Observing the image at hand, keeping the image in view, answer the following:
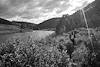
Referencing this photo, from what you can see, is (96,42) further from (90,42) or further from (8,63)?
(8,63)

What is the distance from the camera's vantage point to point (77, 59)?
8.45 meters

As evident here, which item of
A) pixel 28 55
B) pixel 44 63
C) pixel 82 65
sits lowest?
pixel 82 65

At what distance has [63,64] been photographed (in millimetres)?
5398

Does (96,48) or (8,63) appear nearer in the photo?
(8,63)

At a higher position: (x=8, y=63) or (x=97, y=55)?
(x=8, y=63)

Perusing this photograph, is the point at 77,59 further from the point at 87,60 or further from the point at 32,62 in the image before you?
the point at 32,62

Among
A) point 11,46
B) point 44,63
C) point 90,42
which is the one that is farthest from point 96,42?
point 11,46

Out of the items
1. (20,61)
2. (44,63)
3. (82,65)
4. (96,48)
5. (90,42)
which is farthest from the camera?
(90,42)

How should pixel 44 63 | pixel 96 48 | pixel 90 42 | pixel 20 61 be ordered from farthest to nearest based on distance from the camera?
1. pixel 90 42
2. pixel 96 48
3. pixel 44 63
4. pixel 20 61

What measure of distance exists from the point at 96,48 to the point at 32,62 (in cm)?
701

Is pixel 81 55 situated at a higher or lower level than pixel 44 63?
lower

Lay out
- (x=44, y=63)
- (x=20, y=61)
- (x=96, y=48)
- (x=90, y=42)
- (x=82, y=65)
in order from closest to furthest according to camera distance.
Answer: (x=20, y=61) → (x=44, y=63) → (x=82, y=65) → (x=96, y=48) → (x=90, y=42)

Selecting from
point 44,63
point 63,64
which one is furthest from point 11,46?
point 63,64

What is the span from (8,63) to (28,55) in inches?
34.7
